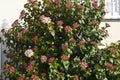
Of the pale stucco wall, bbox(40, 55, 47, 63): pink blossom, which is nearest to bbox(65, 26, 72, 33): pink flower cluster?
bbox(40, 55, 47, 63): pink blossom

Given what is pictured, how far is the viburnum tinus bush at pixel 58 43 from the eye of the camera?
529cm

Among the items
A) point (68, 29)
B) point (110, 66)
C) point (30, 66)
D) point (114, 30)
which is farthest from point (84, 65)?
point (114, 30)

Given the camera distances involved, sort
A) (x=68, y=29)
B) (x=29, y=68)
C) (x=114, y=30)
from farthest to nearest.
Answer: (x=114, y=30)
(x=68, y=29)
(x=29, y=68)

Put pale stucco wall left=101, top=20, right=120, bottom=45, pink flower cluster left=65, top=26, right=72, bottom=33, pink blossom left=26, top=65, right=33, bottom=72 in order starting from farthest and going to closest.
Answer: pale stucco wall left=101, top=20, right=120, bottom=45
pink flower cluster left=65, top=26, right=72, bottom=33
pink blossom left=26, top=65, right=33, bottom=72

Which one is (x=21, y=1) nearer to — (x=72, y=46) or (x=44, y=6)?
(x=44, y=6)

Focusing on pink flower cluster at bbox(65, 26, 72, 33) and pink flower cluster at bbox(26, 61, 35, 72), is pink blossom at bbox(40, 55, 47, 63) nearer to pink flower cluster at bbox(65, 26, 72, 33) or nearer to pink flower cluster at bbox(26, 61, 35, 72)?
pink flower cluster at bbox(26, 61, 35, 72)

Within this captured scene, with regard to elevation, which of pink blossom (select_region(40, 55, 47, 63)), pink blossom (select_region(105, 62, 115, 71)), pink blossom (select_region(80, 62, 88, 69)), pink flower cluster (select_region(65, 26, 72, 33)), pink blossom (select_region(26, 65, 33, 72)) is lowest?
pink blossom (select_region(105, 62, 115, 71))

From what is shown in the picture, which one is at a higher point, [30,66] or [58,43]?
[58,43]

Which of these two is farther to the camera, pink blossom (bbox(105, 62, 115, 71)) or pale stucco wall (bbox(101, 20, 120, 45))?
pale stucco wall (bbox(101, 20, 120, 45))

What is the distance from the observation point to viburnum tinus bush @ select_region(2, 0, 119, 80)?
208 inches

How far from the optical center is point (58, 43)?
5.54m

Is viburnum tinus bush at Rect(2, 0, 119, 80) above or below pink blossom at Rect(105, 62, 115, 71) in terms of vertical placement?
above

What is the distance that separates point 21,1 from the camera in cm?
640

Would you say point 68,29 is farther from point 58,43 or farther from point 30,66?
point 30,66
